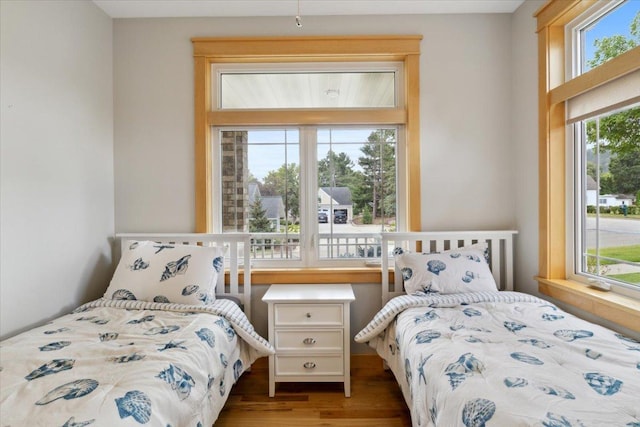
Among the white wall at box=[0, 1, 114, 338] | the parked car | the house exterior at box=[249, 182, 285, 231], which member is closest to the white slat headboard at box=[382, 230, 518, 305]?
the parked car

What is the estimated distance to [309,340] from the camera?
80.4 inches

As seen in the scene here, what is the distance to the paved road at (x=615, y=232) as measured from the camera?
63.8 inches

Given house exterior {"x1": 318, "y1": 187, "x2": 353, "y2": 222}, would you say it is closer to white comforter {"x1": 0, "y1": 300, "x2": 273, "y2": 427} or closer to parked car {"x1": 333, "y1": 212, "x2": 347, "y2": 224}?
parked car {"x1": 333, "y1": 212, "x2": 347, "y2": 224}

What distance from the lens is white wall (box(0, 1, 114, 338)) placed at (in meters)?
1.66

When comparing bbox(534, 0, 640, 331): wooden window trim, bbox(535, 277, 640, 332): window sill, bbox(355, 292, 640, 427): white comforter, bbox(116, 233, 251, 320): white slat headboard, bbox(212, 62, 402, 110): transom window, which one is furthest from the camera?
bbox(212, 62, 402, 110): transom window

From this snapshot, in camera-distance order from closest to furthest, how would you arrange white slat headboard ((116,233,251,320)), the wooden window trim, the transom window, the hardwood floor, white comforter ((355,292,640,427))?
white comforter ((355,292,640,427)) → the hardwood floor → the wooden window trim → white slat headboard ((116,233,251,320)) → the transom window

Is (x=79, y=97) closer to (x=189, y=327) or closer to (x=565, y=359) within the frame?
(x=189, y=327)

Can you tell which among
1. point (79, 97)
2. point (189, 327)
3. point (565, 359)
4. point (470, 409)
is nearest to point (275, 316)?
point (189, 327)

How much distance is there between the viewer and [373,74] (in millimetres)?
2531

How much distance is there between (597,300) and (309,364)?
1576mm

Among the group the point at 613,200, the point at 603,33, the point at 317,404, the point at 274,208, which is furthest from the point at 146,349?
the point at 603,33

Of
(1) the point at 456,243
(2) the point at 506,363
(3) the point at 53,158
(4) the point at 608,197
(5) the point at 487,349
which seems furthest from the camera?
(1) the point at 456,243

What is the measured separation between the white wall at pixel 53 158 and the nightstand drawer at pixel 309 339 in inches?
52.1

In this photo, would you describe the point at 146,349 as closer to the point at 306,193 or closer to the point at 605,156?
the point at 306,193
